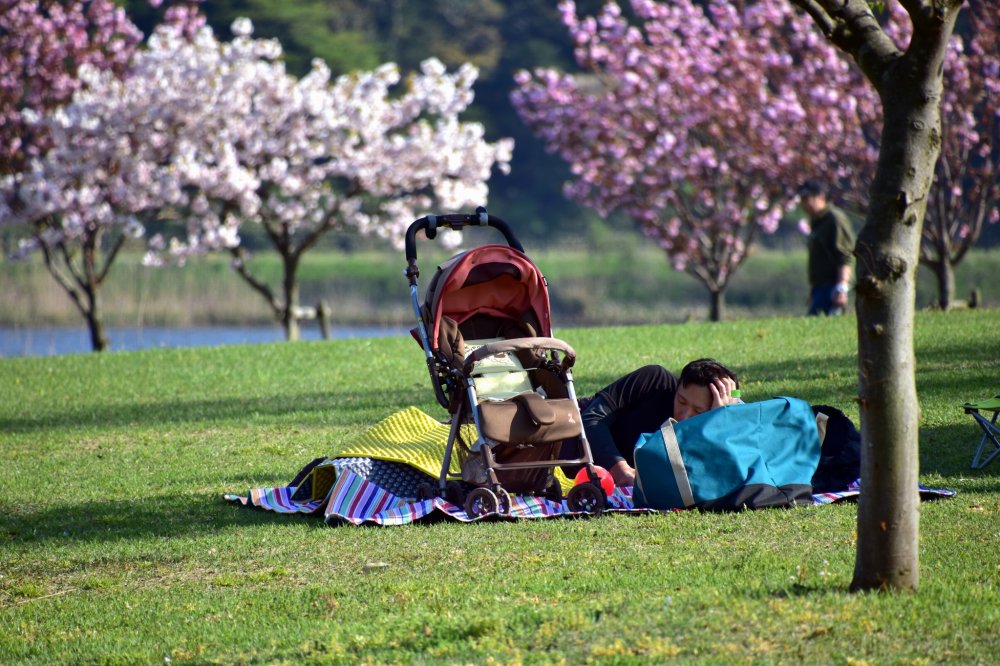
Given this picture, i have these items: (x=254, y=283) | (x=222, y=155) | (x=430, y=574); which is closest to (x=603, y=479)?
(x=430, y=574)

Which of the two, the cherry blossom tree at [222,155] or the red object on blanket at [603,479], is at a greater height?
the cherry blossom tree at [222,155]

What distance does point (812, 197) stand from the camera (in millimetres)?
13742

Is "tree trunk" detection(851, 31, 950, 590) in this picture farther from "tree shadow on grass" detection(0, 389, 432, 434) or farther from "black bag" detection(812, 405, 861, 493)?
"tree shadow on grass" detection(0, 389, 432, 434)

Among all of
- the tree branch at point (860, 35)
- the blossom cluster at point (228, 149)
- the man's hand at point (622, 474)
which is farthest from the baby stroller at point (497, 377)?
the blossom cluster at point (228, 149)

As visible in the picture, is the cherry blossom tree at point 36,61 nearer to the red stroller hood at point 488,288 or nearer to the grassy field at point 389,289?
the grassy field at point 389,289

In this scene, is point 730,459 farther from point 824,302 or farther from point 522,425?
point 824,302

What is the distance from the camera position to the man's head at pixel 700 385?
22.0 feet

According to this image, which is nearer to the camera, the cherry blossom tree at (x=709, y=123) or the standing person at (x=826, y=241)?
the standing person at (x=826, y=241)

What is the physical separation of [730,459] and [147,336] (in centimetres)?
2118

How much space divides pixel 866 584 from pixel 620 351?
378 inches

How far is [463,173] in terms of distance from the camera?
2319cm

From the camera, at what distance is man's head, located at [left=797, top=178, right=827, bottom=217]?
1365cm

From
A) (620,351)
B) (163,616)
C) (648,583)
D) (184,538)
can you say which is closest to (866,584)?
(648,583)

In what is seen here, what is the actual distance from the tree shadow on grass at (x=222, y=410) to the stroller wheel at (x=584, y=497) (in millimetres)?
4160
